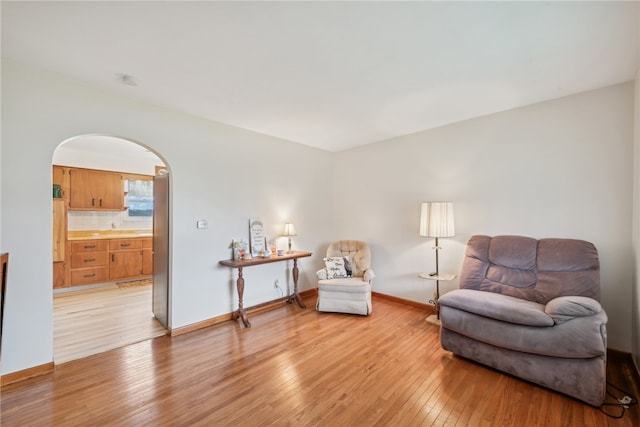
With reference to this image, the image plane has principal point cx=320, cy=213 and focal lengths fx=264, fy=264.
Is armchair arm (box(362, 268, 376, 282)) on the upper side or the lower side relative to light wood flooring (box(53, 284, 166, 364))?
upper

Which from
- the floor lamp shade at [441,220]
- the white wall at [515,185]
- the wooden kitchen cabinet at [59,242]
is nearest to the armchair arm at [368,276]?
the white wall at [515,185]

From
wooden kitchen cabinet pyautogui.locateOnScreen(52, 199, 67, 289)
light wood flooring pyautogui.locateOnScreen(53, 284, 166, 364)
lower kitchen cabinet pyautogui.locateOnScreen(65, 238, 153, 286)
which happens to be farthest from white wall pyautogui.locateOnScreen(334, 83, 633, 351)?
wooden kitchen cabinet pyautogui.locateOnScreen(52, 199, 67, 289)

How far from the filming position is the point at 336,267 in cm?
399

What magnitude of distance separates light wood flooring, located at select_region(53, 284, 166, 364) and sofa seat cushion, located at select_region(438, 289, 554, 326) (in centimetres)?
327

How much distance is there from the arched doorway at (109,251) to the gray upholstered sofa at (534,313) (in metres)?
3.34

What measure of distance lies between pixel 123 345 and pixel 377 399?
104 inches

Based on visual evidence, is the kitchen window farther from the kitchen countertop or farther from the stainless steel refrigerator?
the stainless steel refrigerator

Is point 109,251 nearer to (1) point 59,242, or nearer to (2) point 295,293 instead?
(1) point 59,242

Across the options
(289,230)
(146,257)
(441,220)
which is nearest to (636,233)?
(441,220)

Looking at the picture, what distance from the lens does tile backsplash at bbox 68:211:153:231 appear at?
17.2 feet

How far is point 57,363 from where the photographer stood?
2436mm

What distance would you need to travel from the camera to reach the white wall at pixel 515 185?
2518 mm

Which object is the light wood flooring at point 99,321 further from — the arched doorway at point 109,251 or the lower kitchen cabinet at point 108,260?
the lower kitchen cabinet at point 108,260

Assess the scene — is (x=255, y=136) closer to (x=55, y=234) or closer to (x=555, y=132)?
(x=555, y=132)
